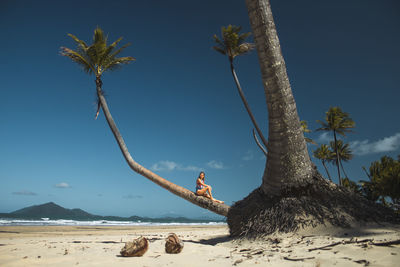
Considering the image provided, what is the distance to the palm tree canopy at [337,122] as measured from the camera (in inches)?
956

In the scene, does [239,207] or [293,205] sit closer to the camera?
[293,205]

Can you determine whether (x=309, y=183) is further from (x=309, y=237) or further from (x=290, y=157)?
(x=309, y=237)

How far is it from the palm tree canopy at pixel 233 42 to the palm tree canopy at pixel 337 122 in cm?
1665

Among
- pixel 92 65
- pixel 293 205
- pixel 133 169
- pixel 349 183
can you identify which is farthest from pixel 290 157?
pixel 349 183

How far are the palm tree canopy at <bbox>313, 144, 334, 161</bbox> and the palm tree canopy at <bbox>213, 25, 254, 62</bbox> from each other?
23938 millimetres

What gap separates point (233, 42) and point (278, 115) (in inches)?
325

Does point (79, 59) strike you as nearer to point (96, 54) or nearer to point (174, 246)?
point (96, 54)

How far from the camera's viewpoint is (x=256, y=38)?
18.6 ft

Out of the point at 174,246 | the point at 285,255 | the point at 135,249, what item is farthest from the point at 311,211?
the point at 135,249

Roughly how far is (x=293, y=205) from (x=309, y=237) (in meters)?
0.85

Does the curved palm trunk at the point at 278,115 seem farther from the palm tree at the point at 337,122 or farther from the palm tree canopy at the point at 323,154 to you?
the palm tree canopy at the point at 323,154

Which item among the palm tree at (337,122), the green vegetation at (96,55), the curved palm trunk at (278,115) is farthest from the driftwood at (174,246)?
the palm tree at (337,122)

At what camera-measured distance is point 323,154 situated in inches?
1239

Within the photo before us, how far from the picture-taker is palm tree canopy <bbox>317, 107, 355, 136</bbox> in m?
24.3
